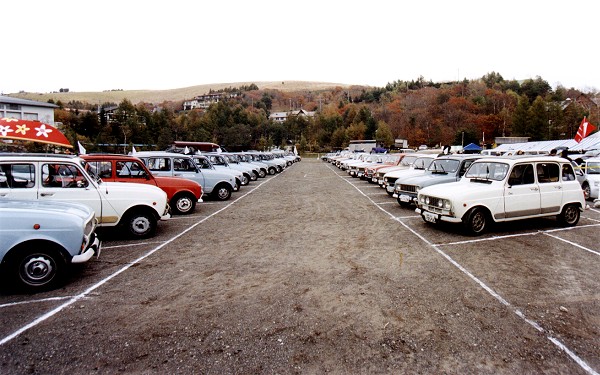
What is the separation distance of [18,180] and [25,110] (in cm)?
6560

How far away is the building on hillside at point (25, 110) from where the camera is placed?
179 ft

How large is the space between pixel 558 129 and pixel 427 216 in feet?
243

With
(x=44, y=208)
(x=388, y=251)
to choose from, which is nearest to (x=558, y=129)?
(x=388, y=251)

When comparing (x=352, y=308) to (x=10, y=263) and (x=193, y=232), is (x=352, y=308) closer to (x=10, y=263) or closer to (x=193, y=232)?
(x=10, y=263)

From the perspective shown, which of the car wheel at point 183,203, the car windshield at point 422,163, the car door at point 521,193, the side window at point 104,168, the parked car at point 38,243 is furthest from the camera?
the car windshield at point 422,163

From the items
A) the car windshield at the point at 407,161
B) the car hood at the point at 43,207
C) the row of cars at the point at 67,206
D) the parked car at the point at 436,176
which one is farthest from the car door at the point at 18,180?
the car windshield at the point at 407,161

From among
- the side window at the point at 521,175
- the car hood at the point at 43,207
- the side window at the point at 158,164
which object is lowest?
the car hood at the point at 43,207

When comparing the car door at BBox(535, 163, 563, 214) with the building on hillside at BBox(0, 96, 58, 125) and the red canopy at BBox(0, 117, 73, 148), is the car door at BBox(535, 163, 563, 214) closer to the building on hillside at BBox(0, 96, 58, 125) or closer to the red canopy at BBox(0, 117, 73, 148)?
the red canopy at BBox(0, 117, 73, 148)

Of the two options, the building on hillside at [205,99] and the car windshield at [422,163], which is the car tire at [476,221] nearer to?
the car windshield at [422,163]

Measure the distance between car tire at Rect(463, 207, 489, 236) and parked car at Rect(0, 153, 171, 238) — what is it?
6.77 meters

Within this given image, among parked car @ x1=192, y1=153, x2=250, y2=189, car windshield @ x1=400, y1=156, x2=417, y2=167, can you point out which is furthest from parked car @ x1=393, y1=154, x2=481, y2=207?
parked car @ x1=192, y1=153, x2=250, y2=189

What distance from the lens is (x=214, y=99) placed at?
638 ft

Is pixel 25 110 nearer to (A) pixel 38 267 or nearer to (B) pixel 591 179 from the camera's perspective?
(A) pixel 38 267

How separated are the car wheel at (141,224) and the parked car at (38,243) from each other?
265cm
